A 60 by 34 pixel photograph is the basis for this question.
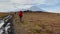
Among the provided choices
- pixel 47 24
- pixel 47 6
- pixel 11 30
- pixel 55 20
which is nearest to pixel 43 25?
pixel 47 24

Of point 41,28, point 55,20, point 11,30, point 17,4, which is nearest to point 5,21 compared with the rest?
point 11,30

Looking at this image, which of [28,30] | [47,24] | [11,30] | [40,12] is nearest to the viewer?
[11,30]

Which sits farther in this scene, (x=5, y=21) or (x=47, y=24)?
(x=47, y=24)

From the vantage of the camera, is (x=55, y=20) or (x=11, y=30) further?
(x=55, y=20)

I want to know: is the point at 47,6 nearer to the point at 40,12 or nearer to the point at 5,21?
the point at 40,12

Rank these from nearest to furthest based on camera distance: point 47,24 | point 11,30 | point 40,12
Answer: point 11,30
point 47,24
point 40,12

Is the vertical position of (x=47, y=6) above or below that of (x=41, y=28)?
above

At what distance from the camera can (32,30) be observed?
Answer: 1078 mm

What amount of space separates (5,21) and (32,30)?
225 millimetres

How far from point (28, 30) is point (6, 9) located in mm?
507

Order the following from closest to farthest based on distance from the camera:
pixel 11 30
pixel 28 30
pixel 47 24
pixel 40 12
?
pixel 11 30, pixel 28 30, pixel 47 24, pixel 40 12

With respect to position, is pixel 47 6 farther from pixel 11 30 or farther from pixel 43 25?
pixel 11 30

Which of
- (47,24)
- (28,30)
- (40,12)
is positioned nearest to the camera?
(28,30)

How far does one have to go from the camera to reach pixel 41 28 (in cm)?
111
